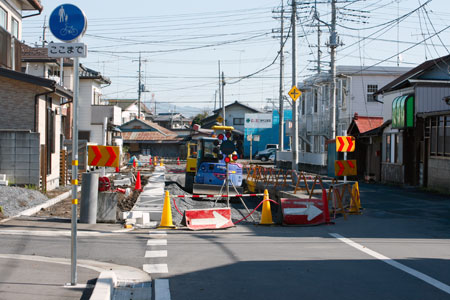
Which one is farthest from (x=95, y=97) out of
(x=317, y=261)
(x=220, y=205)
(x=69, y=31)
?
(x=69, y=31)

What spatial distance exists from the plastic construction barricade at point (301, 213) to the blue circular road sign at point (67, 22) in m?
8.94

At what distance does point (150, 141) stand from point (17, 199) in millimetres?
54020

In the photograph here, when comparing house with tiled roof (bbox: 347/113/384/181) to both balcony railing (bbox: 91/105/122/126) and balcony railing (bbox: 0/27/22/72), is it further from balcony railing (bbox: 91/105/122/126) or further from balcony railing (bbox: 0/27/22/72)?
balcony railing (bbox: 0/27/22/72)

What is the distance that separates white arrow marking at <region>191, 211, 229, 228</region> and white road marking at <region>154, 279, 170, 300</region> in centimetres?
558

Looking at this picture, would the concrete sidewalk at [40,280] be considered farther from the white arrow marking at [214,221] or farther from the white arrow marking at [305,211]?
→ the white arrow marking at [305,211]

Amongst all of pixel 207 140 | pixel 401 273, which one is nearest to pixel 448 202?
pixel 207 140

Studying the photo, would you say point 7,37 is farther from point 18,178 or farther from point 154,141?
point 154,141

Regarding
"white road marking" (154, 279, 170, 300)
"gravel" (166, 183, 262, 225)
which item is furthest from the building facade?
"white road marking" (154, 279, 170, 300)

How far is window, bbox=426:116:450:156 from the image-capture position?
77.8 feet

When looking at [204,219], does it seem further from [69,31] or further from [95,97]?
[95,97]

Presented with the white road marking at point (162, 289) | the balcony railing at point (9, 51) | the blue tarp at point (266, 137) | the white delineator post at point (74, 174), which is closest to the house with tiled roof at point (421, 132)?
the balcony railing at point (9, 51)

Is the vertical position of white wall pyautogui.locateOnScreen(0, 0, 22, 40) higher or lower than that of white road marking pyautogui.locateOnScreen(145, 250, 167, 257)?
higher

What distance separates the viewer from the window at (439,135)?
23719 mm

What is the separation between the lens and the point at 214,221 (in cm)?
1363
